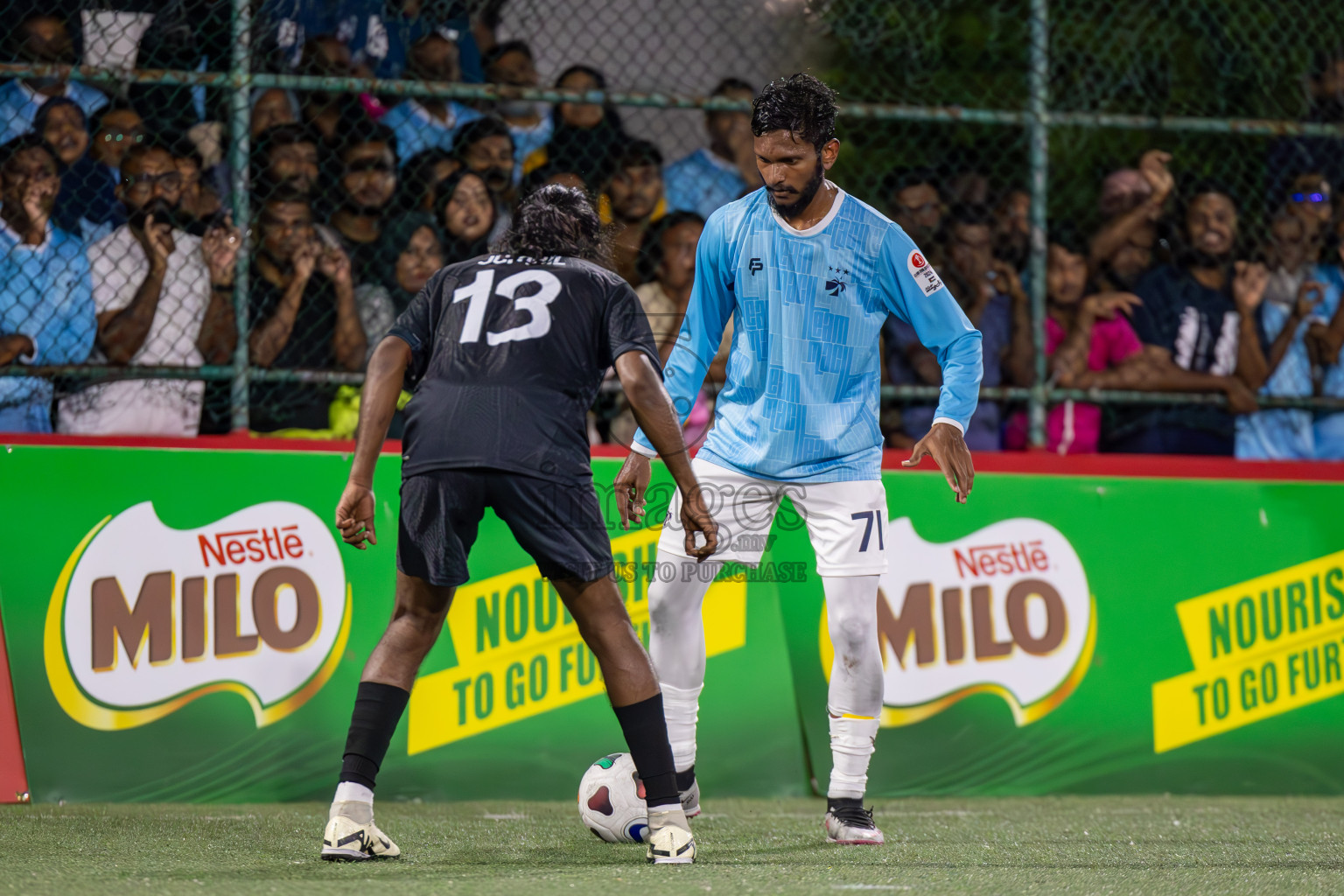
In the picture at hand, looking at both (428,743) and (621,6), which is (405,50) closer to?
(621,6)

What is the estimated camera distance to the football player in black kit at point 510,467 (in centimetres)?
394

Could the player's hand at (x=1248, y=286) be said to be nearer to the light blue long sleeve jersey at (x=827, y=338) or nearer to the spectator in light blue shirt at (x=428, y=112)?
the light blue long sleeve jersey at (x=827, y=338)

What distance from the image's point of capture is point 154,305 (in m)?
5.79

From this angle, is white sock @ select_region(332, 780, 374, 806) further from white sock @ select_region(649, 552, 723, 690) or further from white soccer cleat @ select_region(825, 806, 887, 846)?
white soccer cleat @ select_region(825, 806, 887, 846)

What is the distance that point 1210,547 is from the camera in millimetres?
6227

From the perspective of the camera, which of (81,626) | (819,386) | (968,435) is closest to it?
(819,386)

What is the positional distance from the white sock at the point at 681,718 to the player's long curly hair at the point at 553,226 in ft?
4.73

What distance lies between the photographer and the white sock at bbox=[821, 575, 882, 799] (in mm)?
4609

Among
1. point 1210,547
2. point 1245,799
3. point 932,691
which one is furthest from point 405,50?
point 1245,799

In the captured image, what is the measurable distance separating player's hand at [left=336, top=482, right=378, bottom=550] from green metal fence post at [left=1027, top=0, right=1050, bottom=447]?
3390mm

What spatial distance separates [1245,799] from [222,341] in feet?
14.6

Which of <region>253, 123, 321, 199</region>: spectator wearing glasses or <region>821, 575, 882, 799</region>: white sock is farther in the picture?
<region>253, 123, 321, 199</region>: spectator wearing glasses

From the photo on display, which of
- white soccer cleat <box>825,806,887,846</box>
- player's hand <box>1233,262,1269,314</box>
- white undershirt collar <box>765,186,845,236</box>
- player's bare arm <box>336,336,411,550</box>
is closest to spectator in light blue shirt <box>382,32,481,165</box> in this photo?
white undershirt collar <box>765,186,845,236</box>

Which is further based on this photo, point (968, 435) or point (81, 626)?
point (968, 435)
